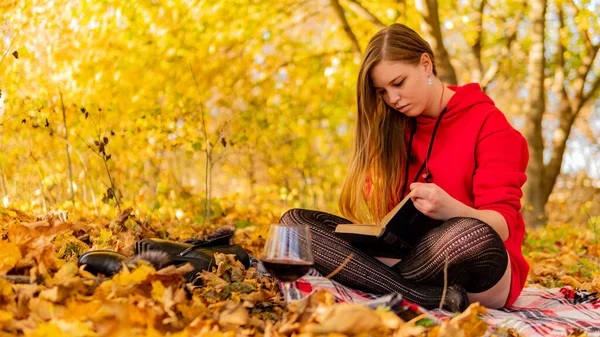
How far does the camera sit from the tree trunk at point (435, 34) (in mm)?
7270

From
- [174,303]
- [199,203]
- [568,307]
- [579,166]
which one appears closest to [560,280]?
[568,307]

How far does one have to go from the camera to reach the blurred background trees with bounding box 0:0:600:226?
4.75 metres

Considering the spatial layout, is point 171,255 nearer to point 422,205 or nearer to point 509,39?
point 422,205

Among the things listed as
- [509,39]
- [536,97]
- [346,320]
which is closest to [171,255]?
[346,320]

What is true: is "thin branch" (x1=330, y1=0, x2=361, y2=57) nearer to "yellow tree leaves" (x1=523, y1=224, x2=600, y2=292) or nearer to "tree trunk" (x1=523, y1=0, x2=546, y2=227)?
"tree trunk" (x1=523, y1=0, x2=546, y2=227)

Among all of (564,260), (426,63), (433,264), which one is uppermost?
(426,63)

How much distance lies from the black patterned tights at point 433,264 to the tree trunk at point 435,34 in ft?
15.9

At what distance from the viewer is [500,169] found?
281cm

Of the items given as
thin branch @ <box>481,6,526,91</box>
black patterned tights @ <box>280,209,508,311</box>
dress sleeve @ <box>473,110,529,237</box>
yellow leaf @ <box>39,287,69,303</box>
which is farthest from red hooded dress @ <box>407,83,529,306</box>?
thin branch @ <box>481,6,526,91</box>

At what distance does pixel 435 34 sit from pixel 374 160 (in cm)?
442

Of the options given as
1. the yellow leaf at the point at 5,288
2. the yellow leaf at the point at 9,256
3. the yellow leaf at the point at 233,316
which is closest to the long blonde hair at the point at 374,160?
the yellow leaf at the point at 233,316

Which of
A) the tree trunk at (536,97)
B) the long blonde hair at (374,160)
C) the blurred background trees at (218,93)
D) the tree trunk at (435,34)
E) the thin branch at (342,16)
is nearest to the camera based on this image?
the long blonde hair at (374,160)

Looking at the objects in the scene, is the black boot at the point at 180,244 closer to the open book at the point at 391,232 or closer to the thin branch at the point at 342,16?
the open book at the point at 391,232

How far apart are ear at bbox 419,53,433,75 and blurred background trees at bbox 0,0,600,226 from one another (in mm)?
1646
